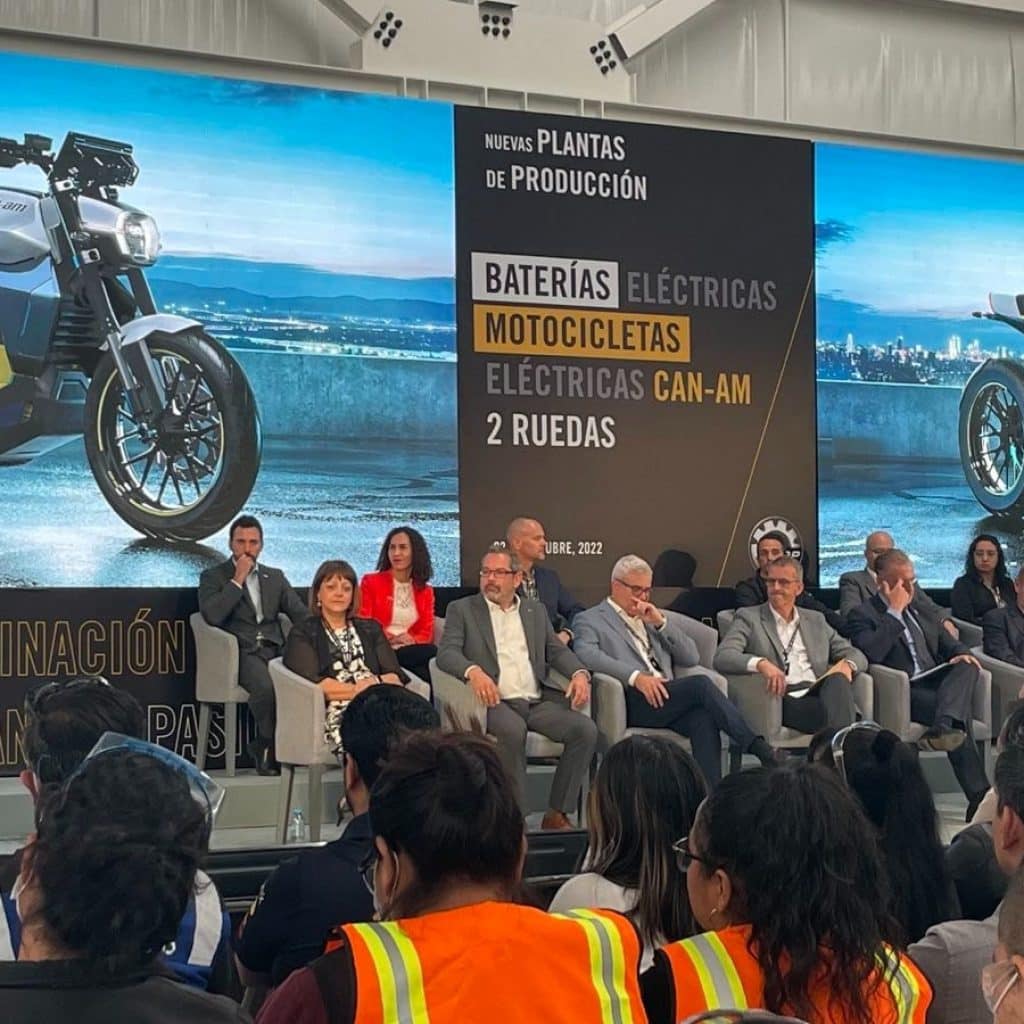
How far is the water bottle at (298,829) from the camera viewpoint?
6.02 m

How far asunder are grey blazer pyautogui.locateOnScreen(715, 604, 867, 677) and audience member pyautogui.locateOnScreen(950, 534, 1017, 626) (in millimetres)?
1297

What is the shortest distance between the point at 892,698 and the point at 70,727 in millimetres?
4820

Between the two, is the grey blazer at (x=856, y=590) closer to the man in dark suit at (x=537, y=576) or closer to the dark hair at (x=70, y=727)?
the man in dark suit at (x=537, y=576)

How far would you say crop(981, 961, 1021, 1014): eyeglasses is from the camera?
4.12 feet

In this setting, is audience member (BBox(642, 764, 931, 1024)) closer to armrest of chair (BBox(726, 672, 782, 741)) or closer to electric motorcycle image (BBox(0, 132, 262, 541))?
armrest of chair (BBox(726, 672, 782, 741))

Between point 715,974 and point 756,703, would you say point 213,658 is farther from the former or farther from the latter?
point 715,974

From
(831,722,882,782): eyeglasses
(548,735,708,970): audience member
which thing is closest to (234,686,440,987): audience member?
(548,735,708,970): audience member

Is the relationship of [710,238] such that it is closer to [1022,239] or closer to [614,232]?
[614,232]

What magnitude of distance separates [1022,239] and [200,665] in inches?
214

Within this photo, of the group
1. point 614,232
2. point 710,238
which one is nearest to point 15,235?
point 614,232

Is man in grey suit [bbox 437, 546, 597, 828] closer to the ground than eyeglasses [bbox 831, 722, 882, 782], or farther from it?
closer to the ground

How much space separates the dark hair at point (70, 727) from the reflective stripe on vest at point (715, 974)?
49.3 inches

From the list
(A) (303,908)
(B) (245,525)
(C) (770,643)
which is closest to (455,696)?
(B) (245,525)

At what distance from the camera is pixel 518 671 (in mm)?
6477
